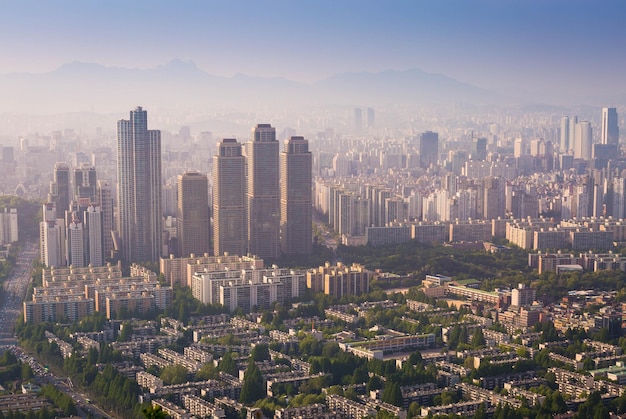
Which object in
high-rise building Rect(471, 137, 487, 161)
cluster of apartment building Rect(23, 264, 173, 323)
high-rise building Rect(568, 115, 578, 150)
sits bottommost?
cluster of apartment building Rect(23, 264, 173, 323)

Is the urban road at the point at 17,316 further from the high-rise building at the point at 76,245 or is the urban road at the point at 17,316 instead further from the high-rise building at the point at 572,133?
the high-rise building at the point at 572,133

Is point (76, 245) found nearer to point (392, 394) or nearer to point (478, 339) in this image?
point (478, 339)

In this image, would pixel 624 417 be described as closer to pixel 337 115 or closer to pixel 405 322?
pixel 405 322

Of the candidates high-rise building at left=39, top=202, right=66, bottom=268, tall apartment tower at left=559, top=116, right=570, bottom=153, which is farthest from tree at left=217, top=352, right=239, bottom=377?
tall apartment tower at left=559, top=116, right=570, bottom=153

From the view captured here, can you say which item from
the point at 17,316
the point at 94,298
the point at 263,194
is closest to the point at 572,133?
the point at 263,194

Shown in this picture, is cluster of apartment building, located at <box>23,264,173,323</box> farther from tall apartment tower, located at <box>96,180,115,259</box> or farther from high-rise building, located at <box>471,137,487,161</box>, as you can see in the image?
high-rise building, located at <box>471,137,487,161</box>

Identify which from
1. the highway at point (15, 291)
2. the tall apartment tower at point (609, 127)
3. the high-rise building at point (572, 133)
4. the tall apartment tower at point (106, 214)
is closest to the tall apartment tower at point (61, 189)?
the highway at point (15, 291)
